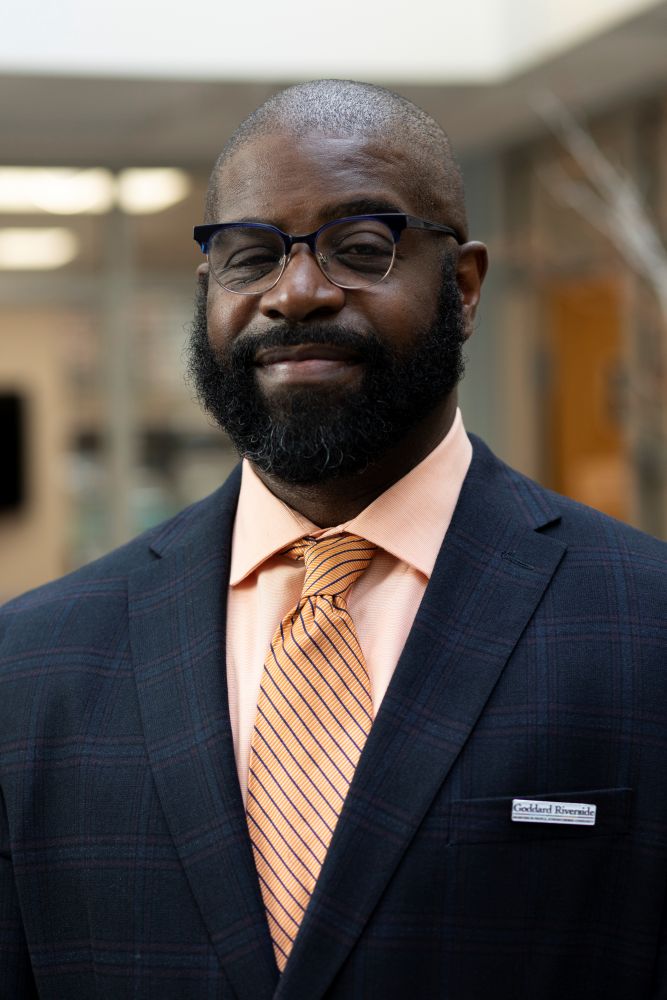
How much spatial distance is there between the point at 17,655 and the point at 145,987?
423mm

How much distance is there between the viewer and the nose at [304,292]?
148 centimetres

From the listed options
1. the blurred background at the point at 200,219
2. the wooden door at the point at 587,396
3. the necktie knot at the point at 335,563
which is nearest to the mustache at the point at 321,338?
the necktie knot at the point at 335,563

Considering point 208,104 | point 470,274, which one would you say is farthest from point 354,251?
point 208,104

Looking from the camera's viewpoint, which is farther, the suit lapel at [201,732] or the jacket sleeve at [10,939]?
the jacket sleeve at [10,939]

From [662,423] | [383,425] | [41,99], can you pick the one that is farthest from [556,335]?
[383,425]

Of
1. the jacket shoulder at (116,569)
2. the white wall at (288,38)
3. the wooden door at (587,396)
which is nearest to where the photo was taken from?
the jacket shoulder at (116,569)

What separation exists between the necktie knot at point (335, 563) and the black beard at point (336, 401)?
87 mm

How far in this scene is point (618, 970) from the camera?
4.67 feet

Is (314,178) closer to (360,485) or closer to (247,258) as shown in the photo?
(247,258)

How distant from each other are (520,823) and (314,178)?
73cm

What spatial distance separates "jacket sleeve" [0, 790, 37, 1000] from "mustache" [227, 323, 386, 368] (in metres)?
0.64

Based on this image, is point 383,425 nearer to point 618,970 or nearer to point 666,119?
point 618,970

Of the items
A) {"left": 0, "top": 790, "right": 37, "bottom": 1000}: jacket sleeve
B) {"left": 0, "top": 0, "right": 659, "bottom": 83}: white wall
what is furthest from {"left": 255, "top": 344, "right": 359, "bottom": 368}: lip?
{"left": 0, "top": 0, "right": 659, "bottom": 83}: white wall

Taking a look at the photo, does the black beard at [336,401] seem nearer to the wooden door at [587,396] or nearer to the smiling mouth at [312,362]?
the smiling mouth at [312,362]
